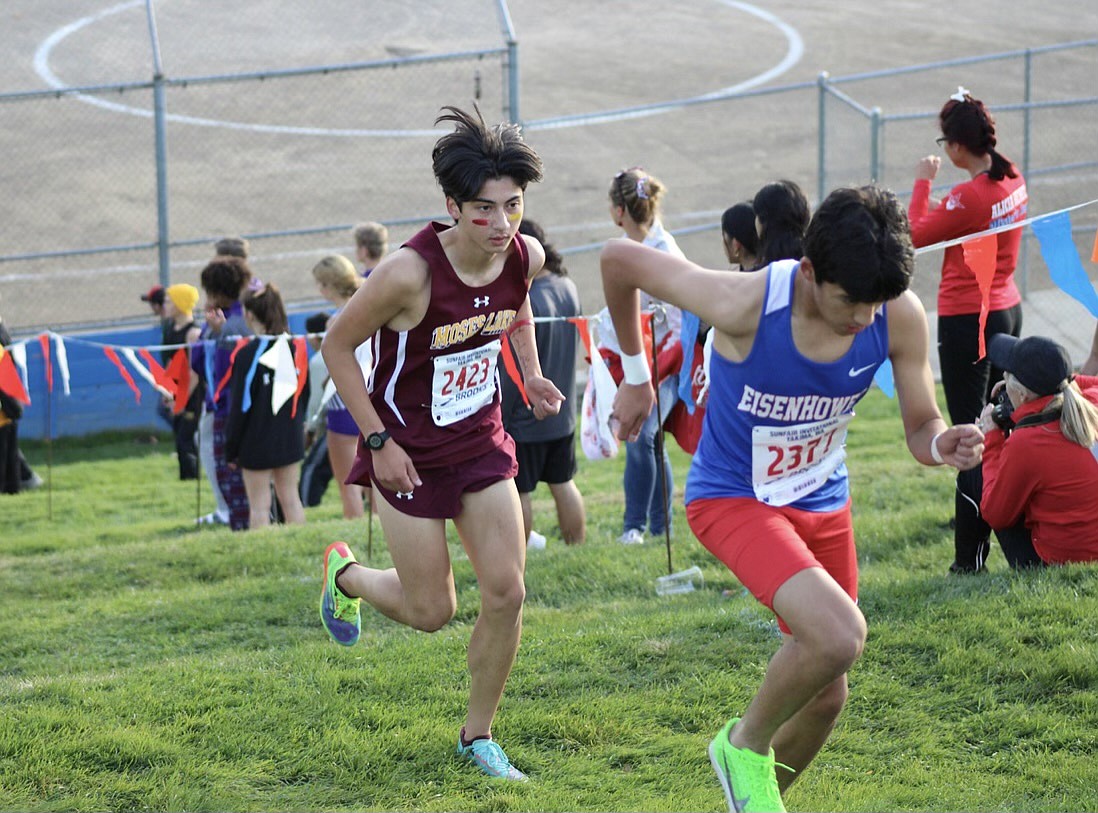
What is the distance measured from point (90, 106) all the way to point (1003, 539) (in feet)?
63.2

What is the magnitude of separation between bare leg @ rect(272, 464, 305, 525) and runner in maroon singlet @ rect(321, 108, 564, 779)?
4671 mm

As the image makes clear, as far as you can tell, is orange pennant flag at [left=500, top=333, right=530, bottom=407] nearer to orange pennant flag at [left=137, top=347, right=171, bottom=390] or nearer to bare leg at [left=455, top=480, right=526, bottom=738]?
bare leg at [left=455, top=480, right=526, bottom=738]

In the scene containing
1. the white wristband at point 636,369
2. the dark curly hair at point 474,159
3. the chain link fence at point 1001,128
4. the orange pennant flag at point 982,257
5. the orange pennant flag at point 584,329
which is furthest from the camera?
the chain link fence at point 1001,128

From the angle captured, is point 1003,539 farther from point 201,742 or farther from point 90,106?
point 90,106

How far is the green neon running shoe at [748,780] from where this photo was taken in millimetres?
3715

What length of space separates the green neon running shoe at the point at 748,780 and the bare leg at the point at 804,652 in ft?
0.09

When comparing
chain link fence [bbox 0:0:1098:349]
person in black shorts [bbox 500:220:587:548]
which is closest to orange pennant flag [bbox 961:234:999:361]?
person in black shorts [bbox 500:220:587:548]

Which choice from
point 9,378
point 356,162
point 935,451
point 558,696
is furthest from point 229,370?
point 356,162

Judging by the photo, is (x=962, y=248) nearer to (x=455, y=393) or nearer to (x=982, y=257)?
(x=982, y=257)

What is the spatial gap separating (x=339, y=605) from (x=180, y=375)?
4.76 meters

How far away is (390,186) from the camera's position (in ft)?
65.3

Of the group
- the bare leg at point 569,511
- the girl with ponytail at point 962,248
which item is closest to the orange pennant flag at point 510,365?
the bare leg at point 569,511

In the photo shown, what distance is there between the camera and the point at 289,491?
9398mm

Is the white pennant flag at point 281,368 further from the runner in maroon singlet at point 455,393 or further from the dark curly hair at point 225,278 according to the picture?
the runner in maroon singlet at point 455,393
